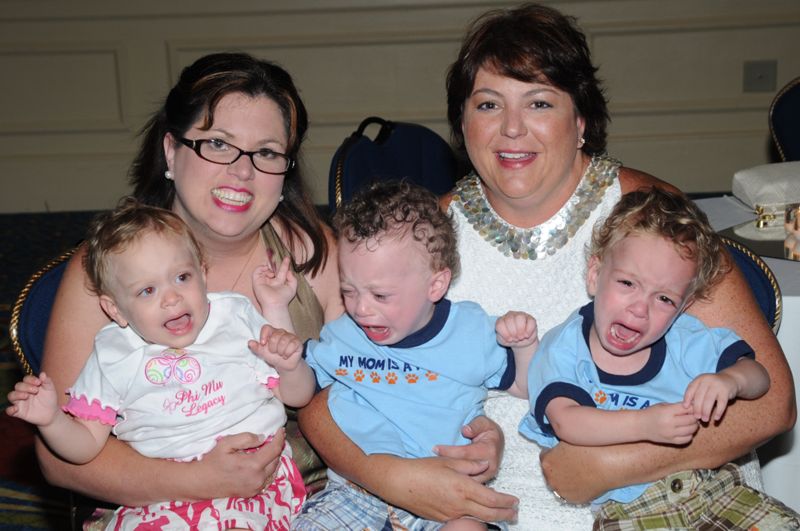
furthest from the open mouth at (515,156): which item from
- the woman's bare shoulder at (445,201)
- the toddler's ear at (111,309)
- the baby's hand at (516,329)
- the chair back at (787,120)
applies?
the chair back at (787,120)

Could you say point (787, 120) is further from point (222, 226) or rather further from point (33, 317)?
point (33, 317)

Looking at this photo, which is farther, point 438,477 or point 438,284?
point 438,284

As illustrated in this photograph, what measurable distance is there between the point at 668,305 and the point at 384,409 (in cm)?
69

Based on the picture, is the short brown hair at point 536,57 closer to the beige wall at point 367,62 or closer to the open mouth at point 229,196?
the open mouth at point 229,196

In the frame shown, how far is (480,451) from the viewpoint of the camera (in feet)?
6.84

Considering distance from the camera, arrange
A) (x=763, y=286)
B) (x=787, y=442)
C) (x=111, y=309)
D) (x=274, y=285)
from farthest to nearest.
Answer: (x=787, y=442)
(x=274, y=285)
(x=763, y=286)
(x=111, y=309)

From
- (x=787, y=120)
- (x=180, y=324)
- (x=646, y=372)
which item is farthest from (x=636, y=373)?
(x=787, y=120)

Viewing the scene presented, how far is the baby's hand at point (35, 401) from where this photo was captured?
1878 millimetres

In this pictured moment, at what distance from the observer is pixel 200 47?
6.58 m

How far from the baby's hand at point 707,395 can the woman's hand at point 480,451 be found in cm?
47

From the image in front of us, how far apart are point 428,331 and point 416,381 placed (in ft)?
0.40

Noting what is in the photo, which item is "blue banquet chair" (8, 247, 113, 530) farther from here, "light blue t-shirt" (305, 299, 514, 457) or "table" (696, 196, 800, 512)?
"table" (696, 196, 800, 512)

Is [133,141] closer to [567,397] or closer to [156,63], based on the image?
[156,63]

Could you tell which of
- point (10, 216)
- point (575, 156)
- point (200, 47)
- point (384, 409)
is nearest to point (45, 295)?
point (384, 409)
